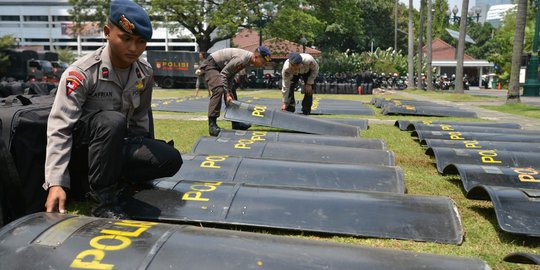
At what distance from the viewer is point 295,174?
156 inches

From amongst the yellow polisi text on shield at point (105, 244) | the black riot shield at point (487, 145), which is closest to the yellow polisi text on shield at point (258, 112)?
the black riot shield at point (487, 145)

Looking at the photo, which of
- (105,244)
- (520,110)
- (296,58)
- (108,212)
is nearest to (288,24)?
(520,110)

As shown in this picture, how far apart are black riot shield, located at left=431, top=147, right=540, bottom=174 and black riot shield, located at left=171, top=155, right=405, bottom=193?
1152 millimetres

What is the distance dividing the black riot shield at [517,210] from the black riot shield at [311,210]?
0.29 meters

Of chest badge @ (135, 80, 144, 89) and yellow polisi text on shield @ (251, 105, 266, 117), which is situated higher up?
chest badge @ (135, 80, 144, 89)

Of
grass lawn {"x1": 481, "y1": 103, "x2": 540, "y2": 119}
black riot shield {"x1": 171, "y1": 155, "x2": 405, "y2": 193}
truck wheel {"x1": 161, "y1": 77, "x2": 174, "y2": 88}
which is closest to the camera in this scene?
black riot shield {"x1": 171, "y1": 155, "x2": 405, "y2": 193}

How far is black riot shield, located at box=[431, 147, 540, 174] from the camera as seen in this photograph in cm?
481

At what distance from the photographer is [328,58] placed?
132 feet

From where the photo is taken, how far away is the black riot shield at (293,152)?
475 cm

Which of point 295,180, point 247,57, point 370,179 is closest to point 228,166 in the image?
point 295,180

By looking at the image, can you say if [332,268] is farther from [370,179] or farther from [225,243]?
[370,179]

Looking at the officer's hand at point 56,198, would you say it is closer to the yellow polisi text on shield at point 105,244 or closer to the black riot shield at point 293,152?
the yellow polisi text on shield at point 105,244

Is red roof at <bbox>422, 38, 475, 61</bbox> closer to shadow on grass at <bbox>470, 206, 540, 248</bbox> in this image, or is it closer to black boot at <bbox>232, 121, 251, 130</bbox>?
black boot at <bbox>232, 121, 251, 130</bbox>

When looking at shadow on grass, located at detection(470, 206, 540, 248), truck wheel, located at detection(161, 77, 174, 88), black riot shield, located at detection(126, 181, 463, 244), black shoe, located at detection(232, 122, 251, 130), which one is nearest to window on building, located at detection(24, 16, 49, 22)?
truck wheel, located at detection(161, 77, 174, 88)
